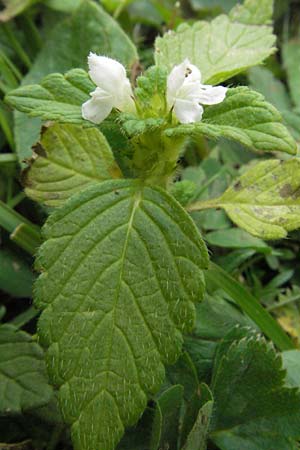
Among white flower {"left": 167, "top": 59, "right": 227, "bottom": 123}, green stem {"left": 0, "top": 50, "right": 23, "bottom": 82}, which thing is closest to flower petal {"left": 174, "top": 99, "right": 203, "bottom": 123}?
white flower {"left": 167, "top": 59, "right": 227, "bottom": 123}

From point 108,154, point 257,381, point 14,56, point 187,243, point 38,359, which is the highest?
point 14,56

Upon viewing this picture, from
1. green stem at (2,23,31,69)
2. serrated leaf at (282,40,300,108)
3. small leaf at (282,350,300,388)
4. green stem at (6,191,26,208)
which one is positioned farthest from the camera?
serrated leaf at (282,40,300,108)

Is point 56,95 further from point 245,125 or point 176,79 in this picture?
point 245,125

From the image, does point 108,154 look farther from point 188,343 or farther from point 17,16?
point 17,16

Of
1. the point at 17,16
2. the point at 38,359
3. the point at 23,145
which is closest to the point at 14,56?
the point at 17,16

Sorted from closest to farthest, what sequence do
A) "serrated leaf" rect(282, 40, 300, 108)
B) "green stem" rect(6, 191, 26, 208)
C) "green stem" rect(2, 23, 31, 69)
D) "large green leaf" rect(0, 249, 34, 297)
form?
"large green leaf" rect(0, 249, 34, 297) < "green stem" rect(6, 191, 26, 208) < "green stem" rect(2, 23, 31, 69) < "serrated leaf" rect(282, 40, 300, 108)

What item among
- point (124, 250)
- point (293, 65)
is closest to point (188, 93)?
point (124, 250)

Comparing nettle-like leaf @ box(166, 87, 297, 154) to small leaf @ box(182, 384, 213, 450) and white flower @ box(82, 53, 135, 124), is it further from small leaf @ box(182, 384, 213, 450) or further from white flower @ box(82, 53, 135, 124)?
small leaf @ box(182, 384, 213, 450)
